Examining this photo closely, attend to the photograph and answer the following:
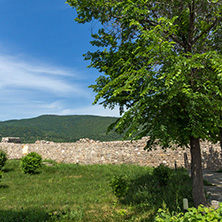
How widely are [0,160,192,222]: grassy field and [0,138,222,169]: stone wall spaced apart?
8.98 feet

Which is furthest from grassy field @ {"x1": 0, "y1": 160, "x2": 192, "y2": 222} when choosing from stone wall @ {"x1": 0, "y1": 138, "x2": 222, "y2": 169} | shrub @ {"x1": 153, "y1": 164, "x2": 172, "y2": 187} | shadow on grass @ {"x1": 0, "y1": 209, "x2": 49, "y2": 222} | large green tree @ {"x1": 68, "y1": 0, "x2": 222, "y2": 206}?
stone wall @ {"x1": 0, "y1": 138, "x2": 222, "y2": 169}

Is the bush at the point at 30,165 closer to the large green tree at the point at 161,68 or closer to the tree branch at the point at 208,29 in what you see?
the large green tree at the point at 161,68

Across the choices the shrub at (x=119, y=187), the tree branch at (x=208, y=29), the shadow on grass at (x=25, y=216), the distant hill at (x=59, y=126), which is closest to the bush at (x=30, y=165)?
the shadow on grass at (x=25, y=216)

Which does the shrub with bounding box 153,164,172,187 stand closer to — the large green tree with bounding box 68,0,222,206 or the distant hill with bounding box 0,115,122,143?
the large green tree with bounding box 68,0,222,206

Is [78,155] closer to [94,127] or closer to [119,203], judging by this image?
[119,203]

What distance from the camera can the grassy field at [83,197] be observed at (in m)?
6.67

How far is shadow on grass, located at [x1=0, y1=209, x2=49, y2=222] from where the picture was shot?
6207 millimetres

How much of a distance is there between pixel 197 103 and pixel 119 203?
16.5 ft

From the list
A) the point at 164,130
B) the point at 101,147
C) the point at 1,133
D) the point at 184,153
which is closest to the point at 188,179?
the point at 184,153

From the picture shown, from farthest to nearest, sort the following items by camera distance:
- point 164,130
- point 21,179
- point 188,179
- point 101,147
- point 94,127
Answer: point 94,127, point 101,147, point 21,179, point 188,179, point 164,130

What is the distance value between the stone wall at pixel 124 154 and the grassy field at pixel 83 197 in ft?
8.98

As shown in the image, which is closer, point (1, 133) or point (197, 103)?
point (197, 103)

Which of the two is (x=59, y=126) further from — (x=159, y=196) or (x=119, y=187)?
(x=159, y=196)

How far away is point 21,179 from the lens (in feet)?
43.0
